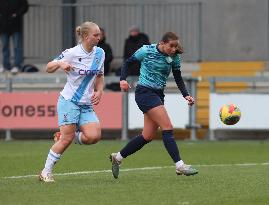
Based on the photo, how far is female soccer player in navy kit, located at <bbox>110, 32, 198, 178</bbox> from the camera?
14.1 meters

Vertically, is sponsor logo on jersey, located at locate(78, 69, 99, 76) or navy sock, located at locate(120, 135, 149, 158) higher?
sponsor logo on jersey, located at locate(78, 69, 99, 76)

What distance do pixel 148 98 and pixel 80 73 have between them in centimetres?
108

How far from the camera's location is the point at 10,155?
63.7 feet

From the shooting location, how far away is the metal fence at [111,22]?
28.2 meters

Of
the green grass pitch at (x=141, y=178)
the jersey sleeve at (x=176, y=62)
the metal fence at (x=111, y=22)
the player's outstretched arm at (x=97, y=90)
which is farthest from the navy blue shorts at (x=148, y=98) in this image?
the metal fence at (x=111, y=22)

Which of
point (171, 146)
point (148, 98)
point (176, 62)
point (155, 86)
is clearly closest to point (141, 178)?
point (171, 146)

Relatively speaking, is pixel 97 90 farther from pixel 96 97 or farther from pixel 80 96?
pixel 80 96

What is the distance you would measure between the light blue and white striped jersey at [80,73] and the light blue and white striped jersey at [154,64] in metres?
0.79

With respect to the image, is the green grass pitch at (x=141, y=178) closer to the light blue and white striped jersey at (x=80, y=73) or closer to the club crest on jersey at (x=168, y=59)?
the light blue and white striped jersey at (x=80, y=73)

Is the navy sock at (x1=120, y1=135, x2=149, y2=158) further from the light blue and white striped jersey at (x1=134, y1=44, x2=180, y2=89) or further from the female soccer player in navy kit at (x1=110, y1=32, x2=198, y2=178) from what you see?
the light blue and white striped jersey at (x1=134, y1=44, x2=180, y2=89)

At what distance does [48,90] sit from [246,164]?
8727 millimetres

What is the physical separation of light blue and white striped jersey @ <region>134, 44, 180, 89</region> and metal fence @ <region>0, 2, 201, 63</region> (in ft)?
44.3

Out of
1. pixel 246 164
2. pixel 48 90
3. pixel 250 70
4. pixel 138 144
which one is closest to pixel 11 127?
pixel 48 90

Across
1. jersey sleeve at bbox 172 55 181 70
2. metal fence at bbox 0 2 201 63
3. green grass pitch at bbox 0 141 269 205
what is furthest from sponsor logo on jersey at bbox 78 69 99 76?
metal fence at bbox 0 2 201 63
